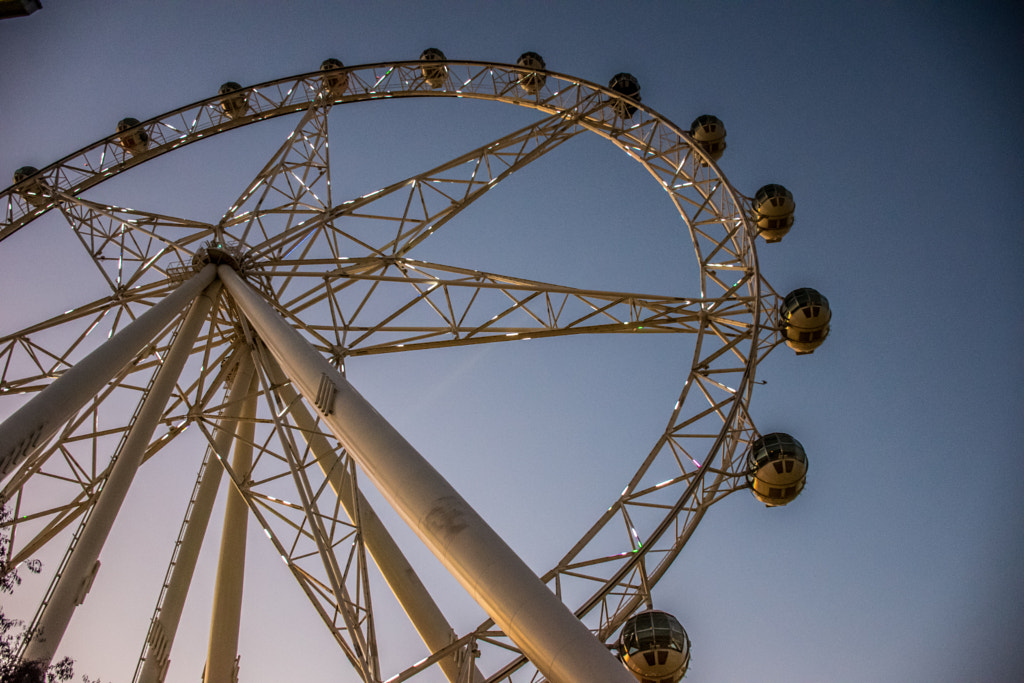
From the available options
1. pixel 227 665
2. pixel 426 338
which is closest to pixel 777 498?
pixel 426 338

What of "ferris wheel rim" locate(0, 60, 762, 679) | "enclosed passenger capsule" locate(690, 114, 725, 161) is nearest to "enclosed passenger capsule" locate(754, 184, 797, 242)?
"ferris wheel rim" locate(0, 60, 762, 679)

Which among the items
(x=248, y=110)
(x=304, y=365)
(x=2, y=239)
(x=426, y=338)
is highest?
(x=248, y=110)

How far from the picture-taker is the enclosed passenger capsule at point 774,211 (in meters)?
17.1

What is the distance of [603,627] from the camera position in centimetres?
998

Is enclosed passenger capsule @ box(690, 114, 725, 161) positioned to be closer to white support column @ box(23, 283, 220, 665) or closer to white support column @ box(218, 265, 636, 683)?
white support column @ box(23, 283, 220, 665)

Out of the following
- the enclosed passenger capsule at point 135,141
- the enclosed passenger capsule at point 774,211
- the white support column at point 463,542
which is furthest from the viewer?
the enclosed passenger capsule at point 135,141

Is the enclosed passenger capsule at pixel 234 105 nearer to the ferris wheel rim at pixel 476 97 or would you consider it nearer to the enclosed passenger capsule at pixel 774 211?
the ferris wheel rim at pixel 476 97

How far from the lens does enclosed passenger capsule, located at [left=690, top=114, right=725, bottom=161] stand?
64.5 feet

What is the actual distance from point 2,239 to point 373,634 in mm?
16648

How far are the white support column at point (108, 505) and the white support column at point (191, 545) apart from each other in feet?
4.42

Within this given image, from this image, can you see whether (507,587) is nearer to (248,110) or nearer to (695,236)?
(695,236)

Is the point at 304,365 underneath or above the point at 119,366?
underneath

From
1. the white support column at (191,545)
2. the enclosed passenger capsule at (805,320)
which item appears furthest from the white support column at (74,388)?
the enclosed passenger capsule at (805,320)

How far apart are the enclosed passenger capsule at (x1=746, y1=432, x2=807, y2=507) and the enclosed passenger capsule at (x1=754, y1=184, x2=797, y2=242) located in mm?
6951
